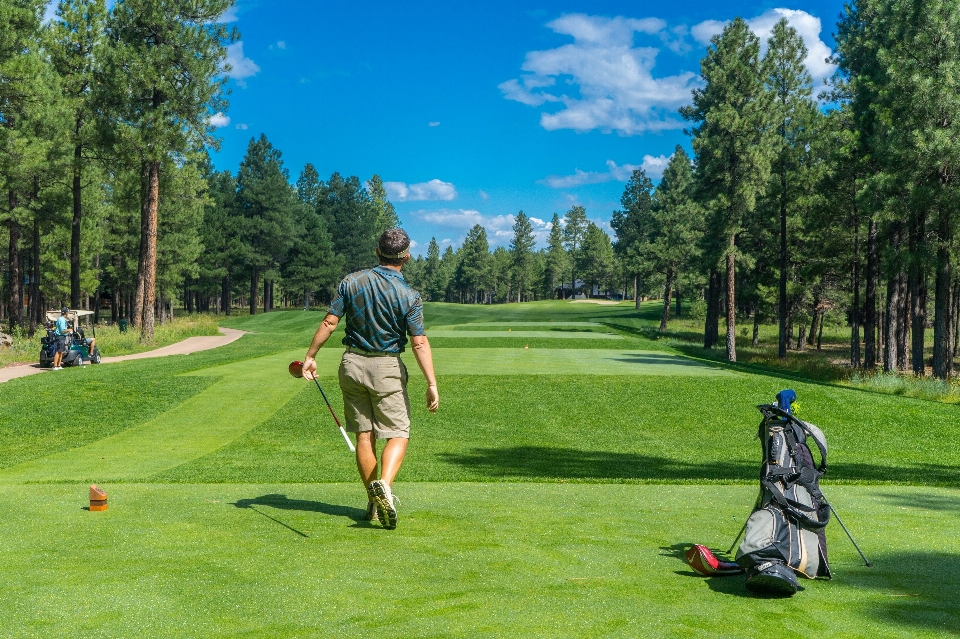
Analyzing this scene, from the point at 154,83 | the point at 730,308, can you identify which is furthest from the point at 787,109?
the point at 154,83

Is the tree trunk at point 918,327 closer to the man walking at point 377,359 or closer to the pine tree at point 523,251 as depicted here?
the man walking at point 377,359

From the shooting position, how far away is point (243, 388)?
63.9 ft

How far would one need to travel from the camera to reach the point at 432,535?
580 centimetres

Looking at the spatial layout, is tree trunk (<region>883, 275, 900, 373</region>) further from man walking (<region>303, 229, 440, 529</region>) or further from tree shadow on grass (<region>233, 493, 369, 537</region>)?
man walking (<region>303, 229, 440, 529</region>)

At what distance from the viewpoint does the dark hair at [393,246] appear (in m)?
6.34

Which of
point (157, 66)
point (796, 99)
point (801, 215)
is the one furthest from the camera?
point (801, 215)

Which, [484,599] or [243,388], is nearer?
[484,599]

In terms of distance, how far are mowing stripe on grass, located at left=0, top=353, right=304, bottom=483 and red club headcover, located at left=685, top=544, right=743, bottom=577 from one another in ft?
26.9

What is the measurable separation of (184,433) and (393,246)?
11.0m

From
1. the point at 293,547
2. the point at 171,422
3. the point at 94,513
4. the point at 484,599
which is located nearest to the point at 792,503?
the point at 484,599

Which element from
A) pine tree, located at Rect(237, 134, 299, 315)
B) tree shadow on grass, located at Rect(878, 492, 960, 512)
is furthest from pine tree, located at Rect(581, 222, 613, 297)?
tree shadow on grass, located at Rect(878, 492, 960, 512)

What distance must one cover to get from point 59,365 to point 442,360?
12.5 metres

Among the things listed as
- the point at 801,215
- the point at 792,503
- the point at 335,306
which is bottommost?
the point at 792,503

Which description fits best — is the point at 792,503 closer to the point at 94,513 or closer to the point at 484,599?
the point at 484,599
